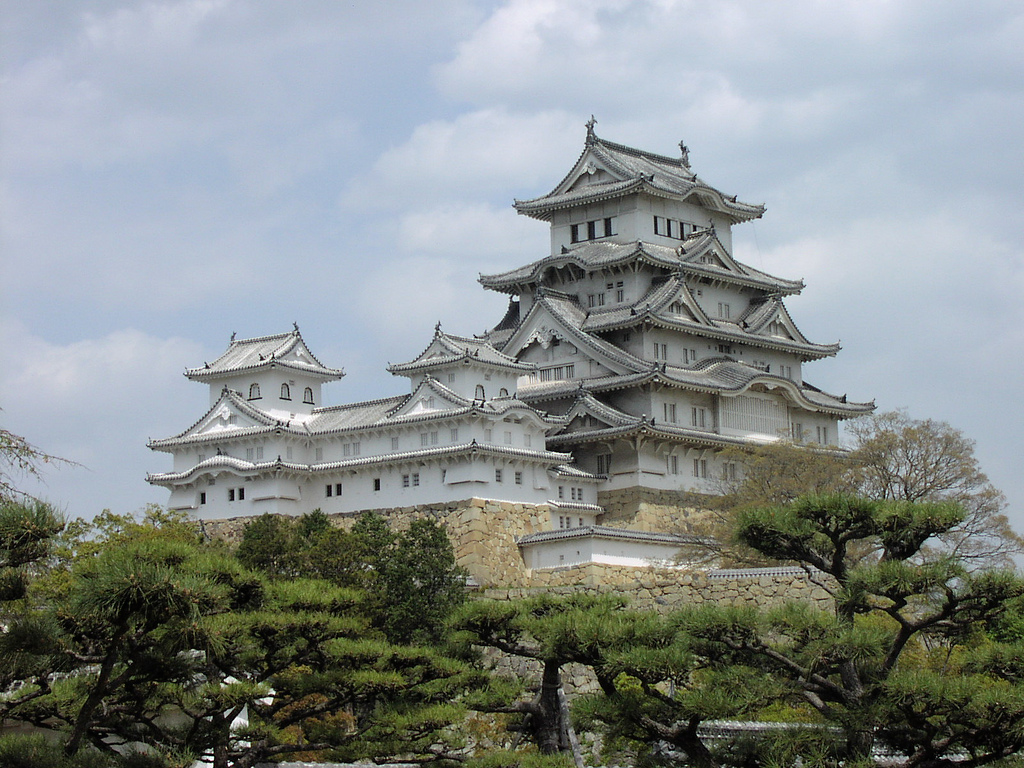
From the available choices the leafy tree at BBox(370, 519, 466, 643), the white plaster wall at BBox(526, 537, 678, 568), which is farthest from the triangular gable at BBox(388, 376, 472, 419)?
the leafy tree at BBox(370, 519, 466, 643)

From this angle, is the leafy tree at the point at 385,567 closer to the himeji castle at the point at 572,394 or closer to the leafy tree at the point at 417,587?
the leafy tree at the point at 417,587

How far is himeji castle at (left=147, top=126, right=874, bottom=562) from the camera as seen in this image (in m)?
49.7

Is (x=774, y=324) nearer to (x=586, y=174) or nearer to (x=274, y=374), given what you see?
(x=586, y=174)

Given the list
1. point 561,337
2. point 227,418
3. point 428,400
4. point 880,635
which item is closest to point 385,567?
point 428,400

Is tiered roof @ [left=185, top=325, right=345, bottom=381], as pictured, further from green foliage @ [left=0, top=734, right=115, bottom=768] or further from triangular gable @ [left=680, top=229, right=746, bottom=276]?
green foliage @ [left=0, top=734, right=115, bottom=768]

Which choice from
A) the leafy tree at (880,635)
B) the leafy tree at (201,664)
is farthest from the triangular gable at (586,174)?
the leafy tree at (880,635)

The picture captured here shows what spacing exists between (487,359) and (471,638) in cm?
2732

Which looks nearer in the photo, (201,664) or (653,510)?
(201,664)

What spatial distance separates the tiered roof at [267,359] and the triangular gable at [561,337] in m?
7.14

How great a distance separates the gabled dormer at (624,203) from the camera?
60125 mm

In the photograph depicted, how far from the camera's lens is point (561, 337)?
56438 millimetres

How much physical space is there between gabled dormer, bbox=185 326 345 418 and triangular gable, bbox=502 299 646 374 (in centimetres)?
716

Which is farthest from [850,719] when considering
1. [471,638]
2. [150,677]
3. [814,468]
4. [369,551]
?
[814,468]

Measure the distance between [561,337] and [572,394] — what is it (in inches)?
119
